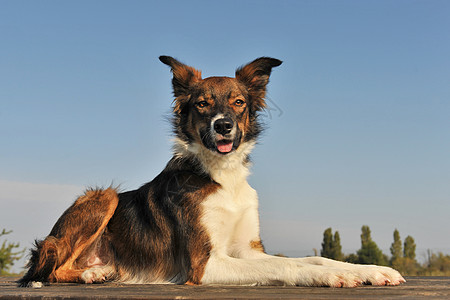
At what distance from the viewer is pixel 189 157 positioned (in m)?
6.50

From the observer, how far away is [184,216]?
6.07m

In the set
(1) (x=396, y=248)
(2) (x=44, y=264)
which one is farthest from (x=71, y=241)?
(1) (x=396, y=248)

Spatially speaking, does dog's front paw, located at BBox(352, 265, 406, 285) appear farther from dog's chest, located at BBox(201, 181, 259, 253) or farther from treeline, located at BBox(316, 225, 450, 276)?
treeline, located at BBox(316, 225, 450, 276)

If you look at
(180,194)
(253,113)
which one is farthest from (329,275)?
(253,113)

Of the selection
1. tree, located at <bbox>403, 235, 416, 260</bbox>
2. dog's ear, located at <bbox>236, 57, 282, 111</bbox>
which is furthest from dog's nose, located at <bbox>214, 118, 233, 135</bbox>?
tree, located at <bbox>403, 235, 416, 260</bbox>

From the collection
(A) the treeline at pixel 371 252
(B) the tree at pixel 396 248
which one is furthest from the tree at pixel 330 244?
(B) the tree at pixel 396 248

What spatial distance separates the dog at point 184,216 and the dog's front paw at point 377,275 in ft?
1.86

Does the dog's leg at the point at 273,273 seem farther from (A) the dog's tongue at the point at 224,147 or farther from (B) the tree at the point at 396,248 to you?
(B) the tree at the point at 396,248

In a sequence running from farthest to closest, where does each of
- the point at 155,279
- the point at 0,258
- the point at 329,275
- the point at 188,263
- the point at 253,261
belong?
the point at 0,258 → the point at 155,279 → the point at 188,263 → the point at 253,261 → the point at 329,275

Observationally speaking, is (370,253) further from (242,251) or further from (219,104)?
(219,104)

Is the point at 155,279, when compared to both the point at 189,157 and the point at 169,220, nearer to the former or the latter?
the point at 169,220

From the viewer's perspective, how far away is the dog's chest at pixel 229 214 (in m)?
6.03

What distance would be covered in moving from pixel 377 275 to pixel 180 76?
4029 mm

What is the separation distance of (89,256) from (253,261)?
256cm
